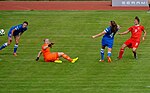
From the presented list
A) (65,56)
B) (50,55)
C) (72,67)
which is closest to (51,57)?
(50,55)

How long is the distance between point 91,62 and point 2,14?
18546 millimetres

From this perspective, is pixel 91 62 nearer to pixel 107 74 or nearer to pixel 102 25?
pixel 107 74

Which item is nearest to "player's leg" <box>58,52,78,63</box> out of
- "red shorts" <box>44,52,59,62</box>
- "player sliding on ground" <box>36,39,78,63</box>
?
"player sliding on ground" <box>36,39,78,63</box>

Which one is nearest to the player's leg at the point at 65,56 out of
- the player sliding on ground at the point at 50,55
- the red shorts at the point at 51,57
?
the player sliding on ground at the point at 50,55

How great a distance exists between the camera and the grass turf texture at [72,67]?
768 inches

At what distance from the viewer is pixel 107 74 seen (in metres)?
21.6

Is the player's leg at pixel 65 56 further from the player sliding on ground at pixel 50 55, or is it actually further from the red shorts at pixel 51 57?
the red shorts at pixel 51 57

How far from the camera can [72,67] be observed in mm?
22844

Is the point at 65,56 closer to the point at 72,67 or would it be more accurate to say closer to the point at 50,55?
the point at 50,55

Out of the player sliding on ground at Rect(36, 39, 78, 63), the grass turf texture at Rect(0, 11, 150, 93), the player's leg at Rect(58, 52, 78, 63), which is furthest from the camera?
the player sliding on ground at Rect(36, 39, 78, 63)

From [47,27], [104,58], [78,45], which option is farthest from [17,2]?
[104,58]

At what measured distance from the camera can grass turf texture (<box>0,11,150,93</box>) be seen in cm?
1950

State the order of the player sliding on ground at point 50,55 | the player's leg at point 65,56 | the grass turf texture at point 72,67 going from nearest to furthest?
the grass turf texture at point 72,67
the player's leg at point 65,56
the player sliding on ground at point 50,55

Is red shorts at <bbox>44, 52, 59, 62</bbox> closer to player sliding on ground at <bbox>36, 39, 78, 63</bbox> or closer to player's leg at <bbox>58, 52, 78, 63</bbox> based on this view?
player sliding on ground at <bbox>36, 39, 78, 63</bbox>
